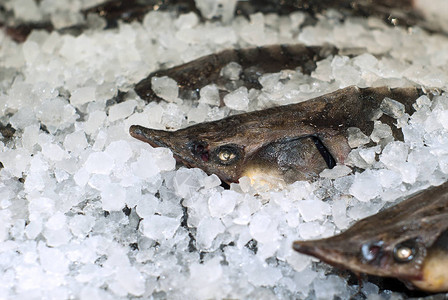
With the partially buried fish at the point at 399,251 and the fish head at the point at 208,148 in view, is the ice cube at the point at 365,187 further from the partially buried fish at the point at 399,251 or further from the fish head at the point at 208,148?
the fish head at the point at 208,148

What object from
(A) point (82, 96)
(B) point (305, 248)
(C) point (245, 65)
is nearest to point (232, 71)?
(C) point (245, 65)

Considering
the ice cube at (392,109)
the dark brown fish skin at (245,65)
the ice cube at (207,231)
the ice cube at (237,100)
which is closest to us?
the ice cube at (207,231)

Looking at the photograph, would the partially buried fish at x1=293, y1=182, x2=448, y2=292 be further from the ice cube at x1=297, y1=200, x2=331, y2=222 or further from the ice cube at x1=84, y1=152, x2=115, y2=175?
the ice cube at x1=84, y1=152, x2=115, y2=175

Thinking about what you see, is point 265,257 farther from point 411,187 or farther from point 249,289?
point 411,187

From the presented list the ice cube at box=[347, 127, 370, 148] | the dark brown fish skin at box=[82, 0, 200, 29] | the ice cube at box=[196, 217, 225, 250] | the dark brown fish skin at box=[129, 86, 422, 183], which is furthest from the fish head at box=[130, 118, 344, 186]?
the dark brown fish skin at box=[82, 0, 200, 29]

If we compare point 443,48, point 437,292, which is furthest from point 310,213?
point 443,48

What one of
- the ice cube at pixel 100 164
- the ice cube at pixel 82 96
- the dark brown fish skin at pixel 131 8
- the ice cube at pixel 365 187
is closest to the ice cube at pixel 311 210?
the ice cube at pixel 365 187
